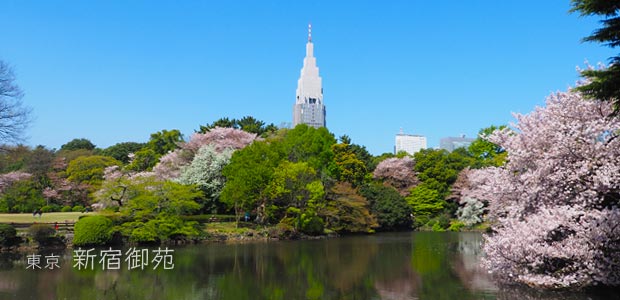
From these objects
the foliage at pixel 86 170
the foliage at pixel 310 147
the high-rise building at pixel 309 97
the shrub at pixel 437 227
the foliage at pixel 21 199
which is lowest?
the shrub at pixel 437 227

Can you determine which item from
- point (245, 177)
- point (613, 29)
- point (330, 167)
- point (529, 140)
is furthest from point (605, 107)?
point (330, 167)

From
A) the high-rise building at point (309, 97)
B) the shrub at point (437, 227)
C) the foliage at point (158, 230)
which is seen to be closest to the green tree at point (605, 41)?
the foliage at point (158, 230)

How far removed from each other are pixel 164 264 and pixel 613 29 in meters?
15.5

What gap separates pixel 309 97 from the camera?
10888cm

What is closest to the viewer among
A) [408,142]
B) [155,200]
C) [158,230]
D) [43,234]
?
[43,234]

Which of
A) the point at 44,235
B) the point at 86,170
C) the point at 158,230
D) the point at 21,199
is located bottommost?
the point at 44,235

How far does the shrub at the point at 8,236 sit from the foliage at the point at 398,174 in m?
30.2

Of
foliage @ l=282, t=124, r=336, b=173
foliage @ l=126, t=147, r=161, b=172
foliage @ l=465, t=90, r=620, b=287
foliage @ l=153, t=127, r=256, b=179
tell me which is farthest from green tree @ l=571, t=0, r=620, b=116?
foliage @ l=126, t=147, r=161, b=172

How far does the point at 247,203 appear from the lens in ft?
94.8

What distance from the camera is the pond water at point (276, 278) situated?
37.9 ft

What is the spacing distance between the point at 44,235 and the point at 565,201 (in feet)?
70.7

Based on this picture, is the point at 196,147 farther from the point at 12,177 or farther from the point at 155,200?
the point at 12,177

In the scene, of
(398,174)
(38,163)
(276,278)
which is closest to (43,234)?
(276,278)

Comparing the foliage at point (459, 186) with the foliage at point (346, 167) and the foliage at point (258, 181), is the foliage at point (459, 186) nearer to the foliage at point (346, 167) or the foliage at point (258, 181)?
the foliage at point (346, 167)
